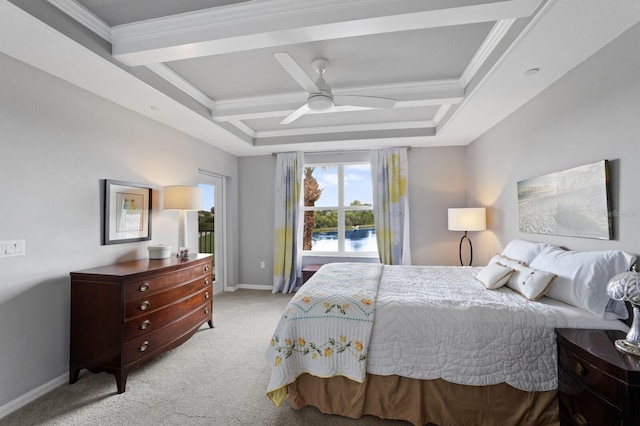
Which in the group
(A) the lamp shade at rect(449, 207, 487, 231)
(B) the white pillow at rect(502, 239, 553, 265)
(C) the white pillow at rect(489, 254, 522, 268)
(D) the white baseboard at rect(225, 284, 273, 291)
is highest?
(A) the lamp shade at rect(449, 207, 487, 231)

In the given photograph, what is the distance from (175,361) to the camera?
2607 mm

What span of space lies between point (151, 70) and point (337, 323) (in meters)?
2.57

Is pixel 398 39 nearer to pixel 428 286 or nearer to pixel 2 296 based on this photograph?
pixel 428 286

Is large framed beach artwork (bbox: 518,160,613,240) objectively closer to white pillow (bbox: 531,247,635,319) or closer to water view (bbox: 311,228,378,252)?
white pillow (bbox: 531,247,635,319)

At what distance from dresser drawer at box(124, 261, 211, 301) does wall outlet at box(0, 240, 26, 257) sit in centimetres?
73

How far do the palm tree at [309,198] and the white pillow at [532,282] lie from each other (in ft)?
11.1

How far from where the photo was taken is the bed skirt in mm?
1702

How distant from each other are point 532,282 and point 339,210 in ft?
10.8

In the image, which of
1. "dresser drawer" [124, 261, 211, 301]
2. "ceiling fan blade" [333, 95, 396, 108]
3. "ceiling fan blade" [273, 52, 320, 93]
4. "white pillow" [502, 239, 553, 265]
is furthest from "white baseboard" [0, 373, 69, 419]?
"white pillow" [502, 239, 553, 265]

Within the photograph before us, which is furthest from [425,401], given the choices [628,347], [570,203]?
[570,203]

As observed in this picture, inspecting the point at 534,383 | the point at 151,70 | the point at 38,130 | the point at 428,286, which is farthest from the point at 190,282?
the point at 534,383

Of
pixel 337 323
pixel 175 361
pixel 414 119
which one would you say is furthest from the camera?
pixel 414 119

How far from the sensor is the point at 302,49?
231cm

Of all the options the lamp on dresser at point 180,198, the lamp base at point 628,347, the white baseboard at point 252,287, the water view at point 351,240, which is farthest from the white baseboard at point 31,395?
the lamp base at point 628,347
